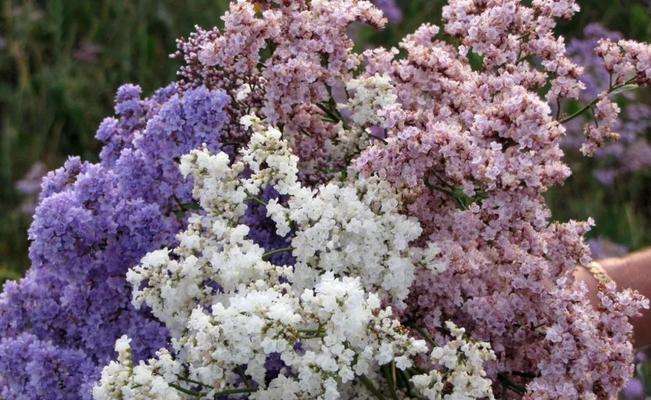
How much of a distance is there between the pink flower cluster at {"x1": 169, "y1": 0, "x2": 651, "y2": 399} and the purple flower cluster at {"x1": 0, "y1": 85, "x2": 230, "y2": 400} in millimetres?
71

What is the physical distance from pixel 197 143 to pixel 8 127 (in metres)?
2.04

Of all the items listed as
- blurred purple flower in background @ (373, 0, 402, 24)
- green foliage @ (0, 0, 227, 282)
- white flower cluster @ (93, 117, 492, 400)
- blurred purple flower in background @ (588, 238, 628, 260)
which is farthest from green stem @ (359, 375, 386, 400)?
blurred purple flower in background @ (373, 0, 402, 24)

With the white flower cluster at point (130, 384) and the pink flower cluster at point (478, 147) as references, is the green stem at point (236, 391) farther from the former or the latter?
the pink flower cluster at point (478, 147)

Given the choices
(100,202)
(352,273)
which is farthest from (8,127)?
(352,273)

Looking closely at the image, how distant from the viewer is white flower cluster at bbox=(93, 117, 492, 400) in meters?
0.95

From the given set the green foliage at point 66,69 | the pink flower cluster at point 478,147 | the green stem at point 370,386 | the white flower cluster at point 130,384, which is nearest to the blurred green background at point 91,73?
the green foliage at point 66,69

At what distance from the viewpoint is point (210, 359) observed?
99 centimetres

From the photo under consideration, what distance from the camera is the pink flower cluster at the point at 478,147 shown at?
1.02 meters

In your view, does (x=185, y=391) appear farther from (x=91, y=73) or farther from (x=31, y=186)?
(x=91, y=73)

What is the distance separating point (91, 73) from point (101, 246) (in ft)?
7.43

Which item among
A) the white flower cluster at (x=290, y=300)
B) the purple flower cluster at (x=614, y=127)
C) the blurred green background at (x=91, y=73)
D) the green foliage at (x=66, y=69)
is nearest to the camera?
the white flower cluster at (x=290, y=300)

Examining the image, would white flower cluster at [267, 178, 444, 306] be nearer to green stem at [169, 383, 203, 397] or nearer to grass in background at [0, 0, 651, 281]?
green stem at [169, 383, 203, 397]

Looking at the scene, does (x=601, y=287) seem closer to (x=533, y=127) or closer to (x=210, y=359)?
(x=533, y=127)

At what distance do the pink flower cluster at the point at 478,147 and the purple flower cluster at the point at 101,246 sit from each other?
7 cm
